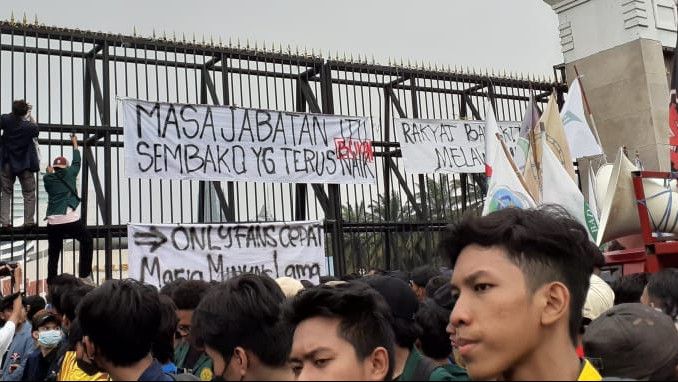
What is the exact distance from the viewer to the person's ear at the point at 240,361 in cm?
254

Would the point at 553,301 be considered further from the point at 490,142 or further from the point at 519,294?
the point at 490,142

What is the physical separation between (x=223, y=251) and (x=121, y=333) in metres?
5.40

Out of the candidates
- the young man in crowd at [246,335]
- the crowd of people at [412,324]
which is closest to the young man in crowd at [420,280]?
the crowd of people at [412,324]

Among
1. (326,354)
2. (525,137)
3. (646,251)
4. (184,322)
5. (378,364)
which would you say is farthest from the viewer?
(525,137)

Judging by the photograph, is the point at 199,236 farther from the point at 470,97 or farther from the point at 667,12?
the point at 667,12

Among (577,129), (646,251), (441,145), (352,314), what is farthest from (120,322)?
(577,129)

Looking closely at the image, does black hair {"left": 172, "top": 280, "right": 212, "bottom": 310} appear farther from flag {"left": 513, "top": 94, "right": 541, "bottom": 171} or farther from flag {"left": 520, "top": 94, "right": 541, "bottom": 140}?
flag {"left": 520, "top": 94, "right": 541, "bottom": 140}

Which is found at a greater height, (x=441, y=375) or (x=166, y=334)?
(x=166, y=334)

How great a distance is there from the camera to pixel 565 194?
740 cm

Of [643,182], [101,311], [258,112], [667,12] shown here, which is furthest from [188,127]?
[667,12]

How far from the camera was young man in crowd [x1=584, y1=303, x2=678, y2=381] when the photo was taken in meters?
2.59

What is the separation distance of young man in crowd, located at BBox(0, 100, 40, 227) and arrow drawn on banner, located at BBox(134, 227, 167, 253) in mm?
1062

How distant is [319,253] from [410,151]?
2.38 m

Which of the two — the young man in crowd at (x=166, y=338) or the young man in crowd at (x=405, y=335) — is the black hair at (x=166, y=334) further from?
the young man in crowd at (x=405, y=335)
